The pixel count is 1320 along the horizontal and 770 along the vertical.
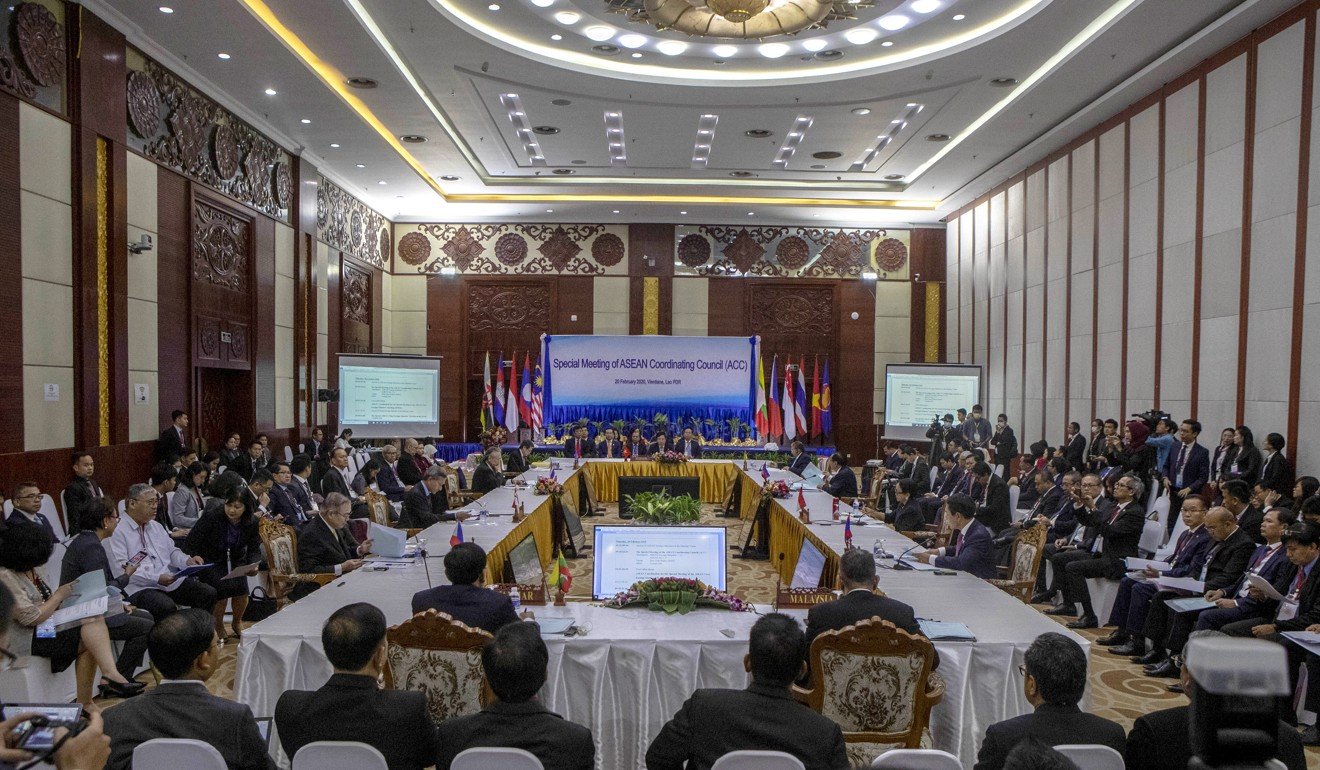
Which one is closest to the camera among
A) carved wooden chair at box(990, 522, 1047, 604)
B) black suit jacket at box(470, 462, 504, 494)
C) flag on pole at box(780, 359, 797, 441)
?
carved wooden chair at box(990, 522, 1047, 604)

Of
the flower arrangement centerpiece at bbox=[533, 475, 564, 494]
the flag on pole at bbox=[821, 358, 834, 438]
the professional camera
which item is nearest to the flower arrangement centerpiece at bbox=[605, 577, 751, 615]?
the professional camera

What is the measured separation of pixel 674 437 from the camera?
576 inches

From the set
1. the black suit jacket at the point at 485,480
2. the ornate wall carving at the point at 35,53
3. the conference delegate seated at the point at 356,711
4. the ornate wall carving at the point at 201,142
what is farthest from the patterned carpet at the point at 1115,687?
the ornate wall carving at the point at 201,142

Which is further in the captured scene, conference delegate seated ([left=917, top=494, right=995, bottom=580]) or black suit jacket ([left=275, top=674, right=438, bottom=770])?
conference delegate seated ([left=917, top=494, right=995, bottom=580])

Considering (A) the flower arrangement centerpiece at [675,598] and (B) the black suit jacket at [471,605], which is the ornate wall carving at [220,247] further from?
(A) the flower arrangement centerpiece at [675,598]

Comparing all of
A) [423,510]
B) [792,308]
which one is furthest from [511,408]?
[423,510]

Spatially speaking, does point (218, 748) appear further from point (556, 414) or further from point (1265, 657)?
point (556, 414)

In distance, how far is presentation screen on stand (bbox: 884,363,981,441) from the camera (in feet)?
46.6

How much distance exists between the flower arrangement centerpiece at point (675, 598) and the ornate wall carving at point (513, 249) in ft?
42.9

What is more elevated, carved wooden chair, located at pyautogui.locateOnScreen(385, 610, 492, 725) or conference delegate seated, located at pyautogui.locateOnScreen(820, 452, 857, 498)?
carved wooden chair, located at pyautogui.locateOnScreen(385, 610, 492, 725)

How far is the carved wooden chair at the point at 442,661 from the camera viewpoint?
9.93ft

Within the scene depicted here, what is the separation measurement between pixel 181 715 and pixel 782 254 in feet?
50.1

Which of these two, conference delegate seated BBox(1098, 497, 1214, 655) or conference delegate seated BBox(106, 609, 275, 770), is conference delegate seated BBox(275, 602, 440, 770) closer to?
conference delegate seated BBox(106, 609, 275, 770)

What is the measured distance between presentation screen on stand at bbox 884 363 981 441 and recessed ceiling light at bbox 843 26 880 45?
23.0 ft
